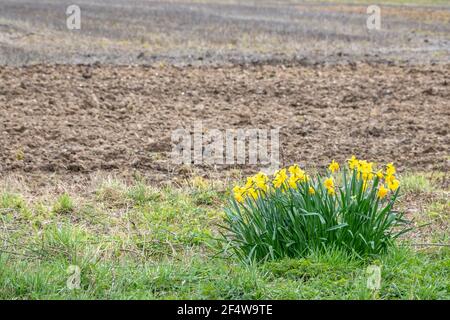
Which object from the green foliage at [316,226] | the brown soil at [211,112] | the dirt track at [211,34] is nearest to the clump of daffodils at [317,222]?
the green foliage at [316,226]

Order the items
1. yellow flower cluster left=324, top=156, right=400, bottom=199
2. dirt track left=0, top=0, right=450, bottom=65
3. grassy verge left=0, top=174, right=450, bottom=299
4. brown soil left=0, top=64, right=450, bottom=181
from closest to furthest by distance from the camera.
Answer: grassy verge left=0, top=174, right=450, bottom=299, yellow flower cluster left=324, top=156, right=400, bottom=199, brown soil left=0, top=64, right=450, bottom=181, dirt track left=0, top=0, right=450, bottom=65

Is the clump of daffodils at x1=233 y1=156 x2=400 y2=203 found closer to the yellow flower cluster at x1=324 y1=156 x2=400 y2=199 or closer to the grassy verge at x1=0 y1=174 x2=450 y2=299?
the yellow flower cluster at x1=324 y1=156 x2=400 y2=199

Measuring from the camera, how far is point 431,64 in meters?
15.7

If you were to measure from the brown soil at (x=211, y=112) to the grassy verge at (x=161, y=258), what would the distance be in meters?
1.30

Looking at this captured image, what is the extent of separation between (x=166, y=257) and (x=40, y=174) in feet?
10.1

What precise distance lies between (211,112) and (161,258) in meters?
5.48

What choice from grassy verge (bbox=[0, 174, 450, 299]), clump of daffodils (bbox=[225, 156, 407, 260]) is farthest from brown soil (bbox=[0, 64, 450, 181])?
clump of daffodils (bbox=[225, 156, 407, 260])

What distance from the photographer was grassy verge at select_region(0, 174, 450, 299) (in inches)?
205

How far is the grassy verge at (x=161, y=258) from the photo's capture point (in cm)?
520

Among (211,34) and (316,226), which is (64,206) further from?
(211,34)

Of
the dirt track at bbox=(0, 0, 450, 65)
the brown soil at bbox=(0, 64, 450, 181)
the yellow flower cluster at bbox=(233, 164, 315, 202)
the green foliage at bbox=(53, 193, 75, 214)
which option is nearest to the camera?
the yellow flower cluster at bbox=(233, 164, 315, 202)

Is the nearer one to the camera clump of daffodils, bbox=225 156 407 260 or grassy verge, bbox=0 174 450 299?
grassy verge, bbox=0 174 450 299

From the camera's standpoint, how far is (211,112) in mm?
11461

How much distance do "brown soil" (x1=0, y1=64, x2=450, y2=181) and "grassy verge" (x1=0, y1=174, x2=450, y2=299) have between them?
1.30m
